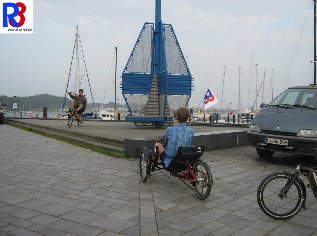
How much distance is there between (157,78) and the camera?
15.9 metres

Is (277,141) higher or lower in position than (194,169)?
higher

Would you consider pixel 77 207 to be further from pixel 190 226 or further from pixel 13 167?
pixel 13 167

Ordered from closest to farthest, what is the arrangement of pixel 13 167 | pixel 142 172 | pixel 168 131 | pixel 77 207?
pixel 77 207
pixel 168 131
pixel 142 172
pixel 13 167

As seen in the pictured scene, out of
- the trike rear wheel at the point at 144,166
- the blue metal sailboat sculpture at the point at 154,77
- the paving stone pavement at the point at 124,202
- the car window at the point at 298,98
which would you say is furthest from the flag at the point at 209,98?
the trike rear wheel at the point at 144,166

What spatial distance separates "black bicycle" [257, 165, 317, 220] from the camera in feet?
14.6

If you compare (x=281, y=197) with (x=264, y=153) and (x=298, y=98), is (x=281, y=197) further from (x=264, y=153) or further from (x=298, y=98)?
(x=298, y=98)

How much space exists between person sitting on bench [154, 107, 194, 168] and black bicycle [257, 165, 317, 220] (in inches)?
61.5

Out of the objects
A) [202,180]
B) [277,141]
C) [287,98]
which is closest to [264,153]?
[277,141]

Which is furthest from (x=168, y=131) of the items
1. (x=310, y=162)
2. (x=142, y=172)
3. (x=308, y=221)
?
(x=310, y=162)

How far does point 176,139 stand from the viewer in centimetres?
571

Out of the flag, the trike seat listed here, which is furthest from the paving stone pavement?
the flag

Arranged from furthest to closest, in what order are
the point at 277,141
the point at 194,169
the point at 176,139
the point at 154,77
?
1. the point at 154,77
2. the point at 277,141
3. the point at 176,139
4. the point at 194,169

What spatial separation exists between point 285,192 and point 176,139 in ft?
6.22

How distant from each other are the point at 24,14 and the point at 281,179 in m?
16.6
